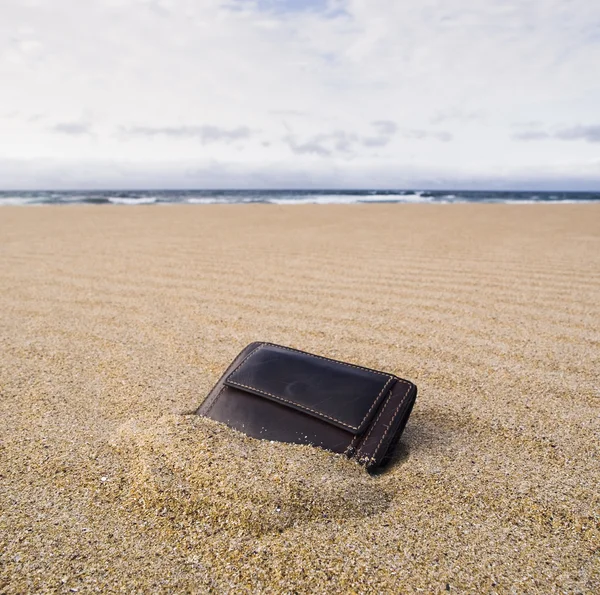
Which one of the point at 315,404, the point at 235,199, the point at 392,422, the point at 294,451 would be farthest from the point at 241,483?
the point at 235,199

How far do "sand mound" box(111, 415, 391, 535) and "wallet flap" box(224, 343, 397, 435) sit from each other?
0.39ft

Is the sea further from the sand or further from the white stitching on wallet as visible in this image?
the white stitching on wallet

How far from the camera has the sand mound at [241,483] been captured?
1.12m

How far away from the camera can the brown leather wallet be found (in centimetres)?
134

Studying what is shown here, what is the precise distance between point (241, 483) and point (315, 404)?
31 centimetres

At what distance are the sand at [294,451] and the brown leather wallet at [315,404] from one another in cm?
6

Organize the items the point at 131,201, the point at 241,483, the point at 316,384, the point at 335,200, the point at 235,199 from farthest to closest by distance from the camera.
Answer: the point at 235,199
the point at 335,200
the point at 131,201
the point at 316,384
the point at 241,483

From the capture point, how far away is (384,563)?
1012 mm

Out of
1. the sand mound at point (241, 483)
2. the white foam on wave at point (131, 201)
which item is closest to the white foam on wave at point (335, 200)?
the white foam on wave at point (131, 201)

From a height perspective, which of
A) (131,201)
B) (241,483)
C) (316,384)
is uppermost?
(131,201)

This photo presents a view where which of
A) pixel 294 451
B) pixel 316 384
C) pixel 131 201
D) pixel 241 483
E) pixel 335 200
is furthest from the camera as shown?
pixel 335 200

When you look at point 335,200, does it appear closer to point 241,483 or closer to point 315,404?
point 315,404

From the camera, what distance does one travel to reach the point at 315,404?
1395mm

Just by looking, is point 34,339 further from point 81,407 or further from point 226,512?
point 226,512
